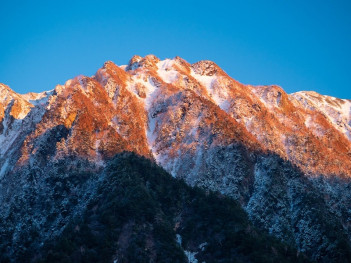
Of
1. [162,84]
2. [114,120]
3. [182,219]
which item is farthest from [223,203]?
[162,84]

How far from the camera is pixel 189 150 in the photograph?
133750mm

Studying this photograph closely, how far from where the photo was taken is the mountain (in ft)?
351

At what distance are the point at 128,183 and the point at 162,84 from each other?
251 ft

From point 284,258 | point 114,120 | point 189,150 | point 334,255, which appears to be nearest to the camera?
point 284,258

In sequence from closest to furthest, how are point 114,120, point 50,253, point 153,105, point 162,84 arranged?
1. point 50,253
2. point 114,120
3. point 153,105
4. point 162,84

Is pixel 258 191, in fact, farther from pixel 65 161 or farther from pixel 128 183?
pixel 65 161

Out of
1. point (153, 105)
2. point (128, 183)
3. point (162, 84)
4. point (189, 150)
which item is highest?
point (162, 84)

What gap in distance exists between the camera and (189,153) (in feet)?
435

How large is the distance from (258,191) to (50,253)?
55838mm

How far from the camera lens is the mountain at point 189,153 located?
351 ft

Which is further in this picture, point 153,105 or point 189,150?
point 153,105

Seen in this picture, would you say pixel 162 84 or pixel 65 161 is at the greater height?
pixel 162 84

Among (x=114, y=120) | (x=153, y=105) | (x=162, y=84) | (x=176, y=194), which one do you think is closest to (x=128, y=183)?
(x=176, y=194)

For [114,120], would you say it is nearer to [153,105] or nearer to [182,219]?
[153,105]
